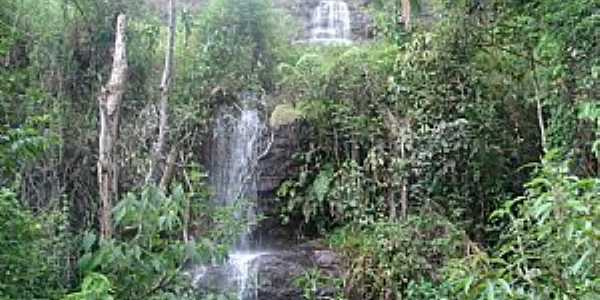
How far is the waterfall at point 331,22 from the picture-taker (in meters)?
10.2

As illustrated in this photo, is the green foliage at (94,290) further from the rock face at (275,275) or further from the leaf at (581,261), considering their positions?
the rock face at (275,275)

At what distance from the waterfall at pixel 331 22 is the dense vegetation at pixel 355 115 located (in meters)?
2.20

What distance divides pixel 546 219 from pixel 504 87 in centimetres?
437

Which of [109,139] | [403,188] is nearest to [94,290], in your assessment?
[109,139]

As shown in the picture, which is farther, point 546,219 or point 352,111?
point 352,111

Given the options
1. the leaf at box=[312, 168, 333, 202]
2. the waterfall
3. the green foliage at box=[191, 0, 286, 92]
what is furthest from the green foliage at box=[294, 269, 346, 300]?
the waterfall

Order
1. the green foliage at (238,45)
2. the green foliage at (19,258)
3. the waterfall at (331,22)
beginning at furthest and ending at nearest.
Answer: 1. the waterfall at (331,22)
2. the green foliage at (238,45)
3. the green foliage at (19,258)

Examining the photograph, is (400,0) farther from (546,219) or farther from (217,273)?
(546,219)

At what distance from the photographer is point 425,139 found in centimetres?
618

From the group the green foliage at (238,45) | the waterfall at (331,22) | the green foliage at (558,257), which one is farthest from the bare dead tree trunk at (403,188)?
the waterfall at (331,22)

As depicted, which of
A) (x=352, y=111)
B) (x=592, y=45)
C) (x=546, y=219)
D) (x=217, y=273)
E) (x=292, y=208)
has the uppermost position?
(x=592, y=45)

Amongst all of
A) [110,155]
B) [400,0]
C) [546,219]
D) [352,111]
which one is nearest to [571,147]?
[352,111]

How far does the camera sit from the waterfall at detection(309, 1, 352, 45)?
1020cm

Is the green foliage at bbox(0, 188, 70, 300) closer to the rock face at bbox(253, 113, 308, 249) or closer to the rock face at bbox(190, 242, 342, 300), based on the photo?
the rock face at bbox(190, 242, 342, 300)
